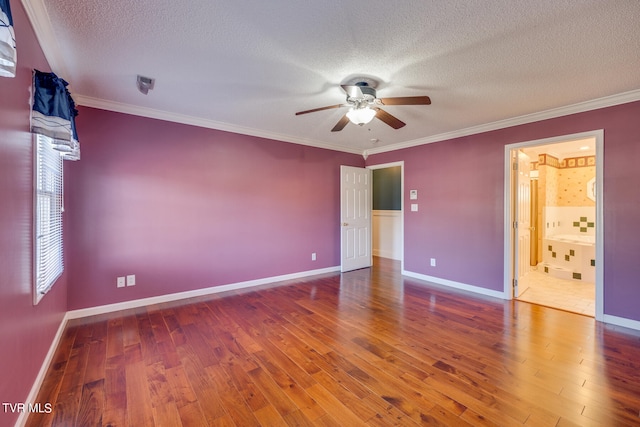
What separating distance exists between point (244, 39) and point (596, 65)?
2897mm

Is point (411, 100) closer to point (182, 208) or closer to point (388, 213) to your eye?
point (182, 208)

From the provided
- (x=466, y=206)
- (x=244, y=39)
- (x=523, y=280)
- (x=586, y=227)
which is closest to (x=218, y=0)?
(x=244, y=39)

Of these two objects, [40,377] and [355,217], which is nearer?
[40,377]

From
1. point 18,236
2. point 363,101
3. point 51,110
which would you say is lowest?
point 18,236

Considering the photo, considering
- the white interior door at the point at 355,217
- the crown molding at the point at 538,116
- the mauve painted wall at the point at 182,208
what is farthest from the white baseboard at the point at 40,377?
the crown molding at the point at 538,116

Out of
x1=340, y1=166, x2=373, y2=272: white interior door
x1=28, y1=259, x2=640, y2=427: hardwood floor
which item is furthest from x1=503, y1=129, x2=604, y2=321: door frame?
x1=340, y1=166, x2=373, y2=272: white interior door

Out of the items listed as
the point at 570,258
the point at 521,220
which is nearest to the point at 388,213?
the point at 521,220

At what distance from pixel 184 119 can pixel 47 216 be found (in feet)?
6.58

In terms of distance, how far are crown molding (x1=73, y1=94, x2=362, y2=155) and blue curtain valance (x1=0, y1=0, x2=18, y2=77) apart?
2427mm

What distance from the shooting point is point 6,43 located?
1.08 m

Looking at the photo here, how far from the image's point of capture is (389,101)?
96.7 inches

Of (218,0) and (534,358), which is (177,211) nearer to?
(218,0)

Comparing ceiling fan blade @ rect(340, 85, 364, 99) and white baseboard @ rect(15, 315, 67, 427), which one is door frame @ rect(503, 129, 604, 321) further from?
white baseboard @ rect(15, 315, 67, 427)

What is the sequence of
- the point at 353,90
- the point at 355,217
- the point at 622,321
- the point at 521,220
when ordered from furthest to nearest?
1. the point at 355,217
2. the point at 521,220
3. the point at 622,321
4. the point at 353,90
